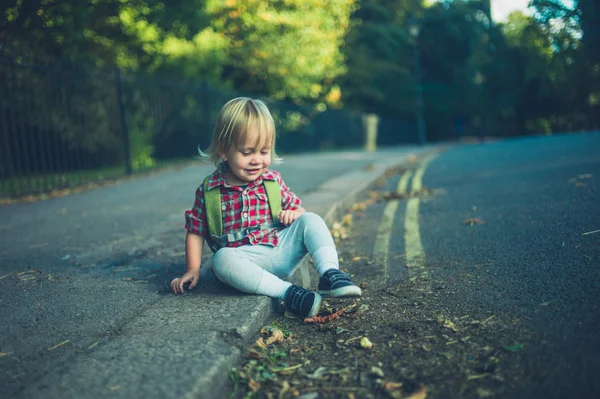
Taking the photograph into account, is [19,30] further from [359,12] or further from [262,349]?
[359,12]

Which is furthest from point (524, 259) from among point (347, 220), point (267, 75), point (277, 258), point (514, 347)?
point (267, 75)

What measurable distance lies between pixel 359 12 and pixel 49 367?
33.6 m

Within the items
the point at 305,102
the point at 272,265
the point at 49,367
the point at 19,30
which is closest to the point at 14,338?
the point at 49,367

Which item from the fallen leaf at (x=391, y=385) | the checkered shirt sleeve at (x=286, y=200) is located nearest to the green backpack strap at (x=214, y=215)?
the checkered shirt sleeve at (x=286, y=200)

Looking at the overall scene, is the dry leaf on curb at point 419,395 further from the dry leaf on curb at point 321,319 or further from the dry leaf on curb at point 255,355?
the dry leaf on curb at point 321,319

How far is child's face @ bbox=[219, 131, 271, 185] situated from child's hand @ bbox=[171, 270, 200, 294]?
603 mm

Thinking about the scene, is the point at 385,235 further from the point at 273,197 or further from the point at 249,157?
the point at 249,157

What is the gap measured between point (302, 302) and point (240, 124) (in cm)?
102

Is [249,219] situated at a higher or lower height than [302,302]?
higher

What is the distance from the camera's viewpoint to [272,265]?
9.25 ft

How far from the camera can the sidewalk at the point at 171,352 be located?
1715 mm

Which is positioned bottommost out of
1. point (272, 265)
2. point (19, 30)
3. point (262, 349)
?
point (262, 349)

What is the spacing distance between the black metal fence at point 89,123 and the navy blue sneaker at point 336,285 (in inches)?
244

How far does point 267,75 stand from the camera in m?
21.1
